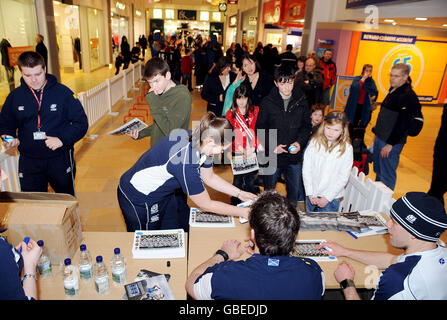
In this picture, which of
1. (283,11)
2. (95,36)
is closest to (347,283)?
(283,11)

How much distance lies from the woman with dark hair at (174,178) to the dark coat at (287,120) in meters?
1.08

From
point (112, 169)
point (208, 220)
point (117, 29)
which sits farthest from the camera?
point (117, 29)

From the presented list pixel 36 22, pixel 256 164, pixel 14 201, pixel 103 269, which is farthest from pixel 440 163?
pixel 36 22

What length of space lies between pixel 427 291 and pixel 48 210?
2.10m

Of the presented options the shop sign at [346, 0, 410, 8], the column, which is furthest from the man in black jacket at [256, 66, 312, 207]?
the column

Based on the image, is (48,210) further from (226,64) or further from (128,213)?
(226,64)

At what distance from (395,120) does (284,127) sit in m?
1.78

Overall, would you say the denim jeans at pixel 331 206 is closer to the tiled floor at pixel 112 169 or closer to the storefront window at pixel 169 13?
the tiled floor at pixel 112 169

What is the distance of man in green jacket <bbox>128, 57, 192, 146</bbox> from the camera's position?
2.90 meters

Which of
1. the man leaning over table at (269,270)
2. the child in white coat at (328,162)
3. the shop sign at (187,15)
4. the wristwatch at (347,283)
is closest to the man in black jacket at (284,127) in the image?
the child in white coat at (328,162)

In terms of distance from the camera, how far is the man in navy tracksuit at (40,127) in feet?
9.33

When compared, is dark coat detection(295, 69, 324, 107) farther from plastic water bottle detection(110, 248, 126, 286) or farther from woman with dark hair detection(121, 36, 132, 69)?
woman with dark hair detection(121, 36, 132, 69)

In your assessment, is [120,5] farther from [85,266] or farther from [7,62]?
[85,266]

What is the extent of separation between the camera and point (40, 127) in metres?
2.91
